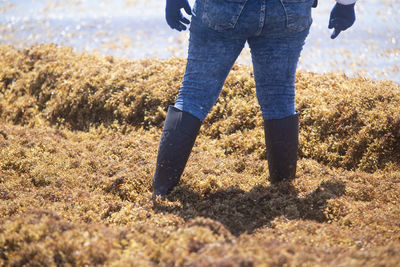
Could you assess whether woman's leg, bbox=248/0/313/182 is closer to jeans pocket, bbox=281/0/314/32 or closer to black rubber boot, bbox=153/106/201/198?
jeans pocket, bbox=281/0/314/32

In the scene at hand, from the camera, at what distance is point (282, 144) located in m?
3.37

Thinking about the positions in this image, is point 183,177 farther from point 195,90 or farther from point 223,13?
point 223,13

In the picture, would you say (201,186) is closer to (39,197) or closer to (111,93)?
(39,197)

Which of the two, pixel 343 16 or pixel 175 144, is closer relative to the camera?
pixel 175 144

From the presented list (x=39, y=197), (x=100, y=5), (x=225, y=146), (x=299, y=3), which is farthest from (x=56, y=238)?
(x=100, y=5)

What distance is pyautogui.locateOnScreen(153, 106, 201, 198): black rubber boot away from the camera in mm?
3115

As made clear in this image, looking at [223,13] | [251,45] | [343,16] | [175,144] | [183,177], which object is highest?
[343,16]

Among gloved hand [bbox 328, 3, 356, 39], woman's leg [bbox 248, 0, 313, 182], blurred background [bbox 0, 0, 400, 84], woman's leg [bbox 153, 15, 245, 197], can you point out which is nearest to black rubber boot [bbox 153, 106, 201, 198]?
woman's leg [bbox 153, 15, 245, 197]

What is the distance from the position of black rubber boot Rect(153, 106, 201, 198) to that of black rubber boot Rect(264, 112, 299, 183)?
2.00ft

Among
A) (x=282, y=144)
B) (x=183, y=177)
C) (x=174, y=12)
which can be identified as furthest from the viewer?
(x=183, y=177)

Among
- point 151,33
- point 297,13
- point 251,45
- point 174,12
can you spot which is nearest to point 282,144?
point 251,45

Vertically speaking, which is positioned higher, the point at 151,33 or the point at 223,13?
the point at 151,33

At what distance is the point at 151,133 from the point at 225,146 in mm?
941

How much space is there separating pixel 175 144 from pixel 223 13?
0.98 meters
